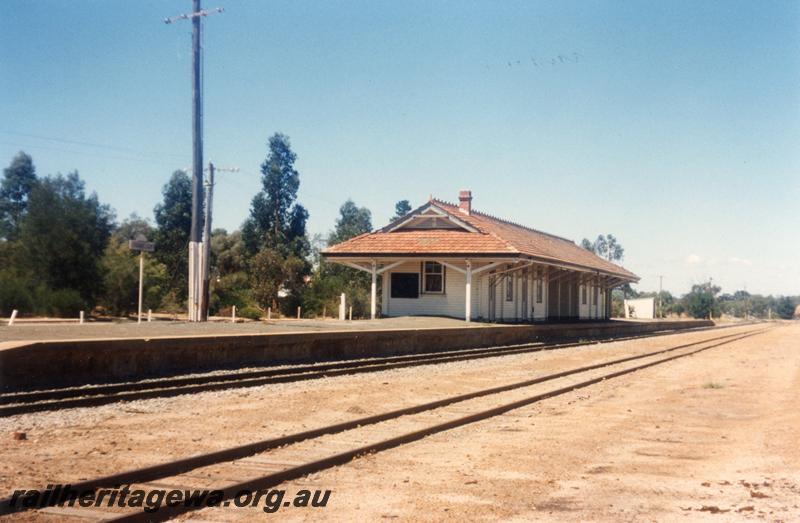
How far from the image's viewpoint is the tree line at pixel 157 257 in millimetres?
36625

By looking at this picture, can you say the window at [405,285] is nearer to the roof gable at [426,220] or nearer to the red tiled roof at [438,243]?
the red tiled roof at [438,243]

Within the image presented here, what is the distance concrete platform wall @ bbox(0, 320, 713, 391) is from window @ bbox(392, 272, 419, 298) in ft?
18.8

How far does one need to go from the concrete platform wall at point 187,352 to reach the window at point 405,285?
575 centimetres

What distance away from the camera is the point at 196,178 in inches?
929

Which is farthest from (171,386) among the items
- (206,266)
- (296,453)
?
(206,266)

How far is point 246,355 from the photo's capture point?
1495cm

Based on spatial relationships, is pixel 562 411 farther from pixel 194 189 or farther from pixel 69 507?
pixel 194 189

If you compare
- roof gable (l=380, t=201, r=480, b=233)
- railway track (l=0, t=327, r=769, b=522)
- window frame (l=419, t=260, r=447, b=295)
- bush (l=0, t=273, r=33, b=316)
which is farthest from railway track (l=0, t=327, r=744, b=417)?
bush (l=0, t=273, r=33, b=316)

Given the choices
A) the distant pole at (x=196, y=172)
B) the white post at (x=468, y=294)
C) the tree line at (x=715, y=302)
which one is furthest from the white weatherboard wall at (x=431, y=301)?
the tree line at (x=715, y=302)

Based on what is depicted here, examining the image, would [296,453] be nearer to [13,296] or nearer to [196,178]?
[196,178]

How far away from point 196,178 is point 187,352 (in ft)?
36.4

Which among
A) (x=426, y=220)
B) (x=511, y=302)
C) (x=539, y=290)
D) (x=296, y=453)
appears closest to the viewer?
(x=296, y=453)

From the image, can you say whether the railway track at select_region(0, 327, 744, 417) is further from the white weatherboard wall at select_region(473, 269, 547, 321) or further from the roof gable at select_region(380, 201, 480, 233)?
the roof gable at select_region(380, 201, 480, 233)

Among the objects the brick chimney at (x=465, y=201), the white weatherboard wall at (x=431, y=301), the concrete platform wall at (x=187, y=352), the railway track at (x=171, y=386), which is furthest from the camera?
the brick chimney at (x=465, y=201)
